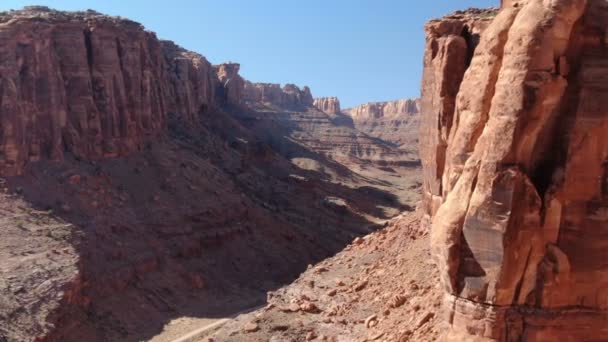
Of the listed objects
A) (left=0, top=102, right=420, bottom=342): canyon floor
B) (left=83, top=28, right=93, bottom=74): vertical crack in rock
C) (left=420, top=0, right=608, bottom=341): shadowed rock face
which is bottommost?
(left=0, top=102, right=420, bottom=342): canyon floor

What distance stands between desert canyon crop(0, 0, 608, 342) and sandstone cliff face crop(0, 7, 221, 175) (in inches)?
6.1

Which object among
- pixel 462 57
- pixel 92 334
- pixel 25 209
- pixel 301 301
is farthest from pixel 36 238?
pixel 462 57

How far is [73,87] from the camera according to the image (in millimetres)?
56875

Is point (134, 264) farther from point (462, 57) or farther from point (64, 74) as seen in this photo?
point (462, 57)

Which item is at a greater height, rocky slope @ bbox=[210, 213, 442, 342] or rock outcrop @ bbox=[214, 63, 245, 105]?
rock outcrop @ bbox=[214, 63, 245, 105]

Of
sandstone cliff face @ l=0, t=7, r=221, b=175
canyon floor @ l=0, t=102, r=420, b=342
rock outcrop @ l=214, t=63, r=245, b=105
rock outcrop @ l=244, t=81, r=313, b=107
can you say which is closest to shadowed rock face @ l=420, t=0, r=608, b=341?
canyon floor @ l=0, t=102, r=420, b=342

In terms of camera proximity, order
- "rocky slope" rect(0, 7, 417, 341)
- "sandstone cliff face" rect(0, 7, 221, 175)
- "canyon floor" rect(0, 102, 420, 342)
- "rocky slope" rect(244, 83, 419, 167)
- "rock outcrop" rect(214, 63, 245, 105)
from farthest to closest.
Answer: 1. "rocky slope" rect(244, 83, 419, 167)
2. "rock outcrop" rect(214, 63, 245, 105)
3. "sandstone cliff face" rect(0, 7, 221, 175)
4. "rocky slope" rect(0, 7, 417, 341)
5. "canyon floor" rect(0, 102, 420, 342)

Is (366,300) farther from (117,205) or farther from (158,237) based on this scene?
(117,205)

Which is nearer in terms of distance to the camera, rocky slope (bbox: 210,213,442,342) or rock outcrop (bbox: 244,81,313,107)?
rocky slope (bbox: 210,213,442,342)

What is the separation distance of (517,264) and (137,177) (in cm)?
4817

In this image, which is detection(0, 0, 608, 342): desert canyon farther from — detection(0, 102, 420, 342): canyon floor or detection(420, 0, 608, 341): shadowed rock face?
detection(0, 102, 420, 342): canyon floor

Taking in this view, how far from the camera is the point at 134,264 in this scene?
50.0 meters

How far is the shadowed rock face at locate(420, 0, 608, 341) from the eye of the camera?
15344 millimetres

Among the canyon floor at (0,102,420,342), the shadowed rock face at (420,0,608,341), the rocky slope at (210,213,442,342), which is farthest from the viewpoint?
the canyon floor at (0,102,420,342)
